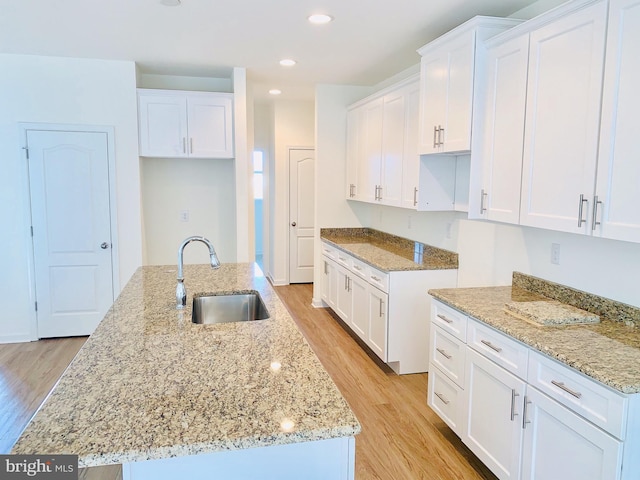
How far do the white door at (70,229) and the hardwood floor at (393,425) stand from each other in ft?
7.50

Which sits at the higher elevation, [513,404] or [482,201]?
[482,201]

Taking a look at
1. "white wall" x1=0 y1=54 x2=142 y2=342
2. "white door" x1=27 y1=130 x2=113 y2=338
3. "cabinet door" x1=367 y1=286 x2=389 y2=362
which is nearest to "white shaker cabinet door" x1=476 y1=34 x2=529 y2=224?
"cabinet door" x1=367 y1=286 x2=389 y2=362

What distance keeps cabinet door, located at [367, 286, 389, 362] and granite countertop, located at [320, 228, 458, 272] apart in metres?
0.25

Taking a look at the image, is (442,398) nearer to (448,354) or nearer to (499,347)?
(448,354)

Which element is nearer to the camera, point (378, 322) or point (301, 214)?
point (378, 322)

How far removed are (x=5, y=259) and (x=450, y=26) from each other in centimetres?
442

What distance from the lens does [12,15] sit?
3117 mm

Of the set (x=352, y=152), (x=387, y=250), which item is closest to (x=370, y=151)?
(x=352, y=152)

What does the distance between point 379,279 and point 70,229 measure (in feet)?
9.88

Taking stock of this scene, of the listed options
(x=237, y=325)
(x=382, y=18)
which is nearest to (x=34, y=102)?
(x=382, y=18)

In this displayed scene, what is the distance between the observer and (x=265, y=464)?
1.28 metres

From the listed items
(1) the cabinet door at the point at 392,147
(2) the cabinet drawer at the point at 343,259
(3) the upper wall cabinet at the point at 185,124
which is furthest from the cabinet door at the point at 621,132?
(3) the upper wall cabinet at the point at 185,124

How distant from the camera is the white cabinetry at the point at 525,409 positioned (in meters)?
1.60

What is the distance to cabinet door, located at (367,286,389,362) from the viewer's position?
3697mm
